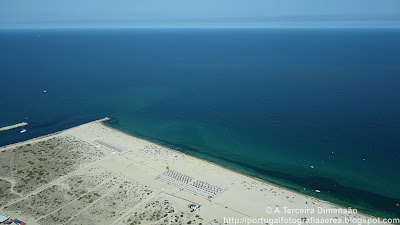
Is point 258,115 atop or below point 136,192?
atop

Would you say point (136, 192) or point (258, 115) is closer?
point (136, 192)

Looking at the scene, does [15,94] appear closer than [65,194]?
No

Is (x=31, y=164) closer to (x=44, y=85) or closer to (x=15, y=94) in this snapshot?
(x=15, y=94)

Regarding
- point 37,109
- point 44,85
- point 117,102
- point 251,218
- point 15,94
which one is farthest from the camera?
point 44,85

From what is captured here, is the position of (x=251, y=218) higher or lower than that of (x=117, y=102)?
lower

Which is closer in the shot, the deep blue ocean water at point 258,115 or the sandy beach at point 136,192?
the sandy beach at point 136,192

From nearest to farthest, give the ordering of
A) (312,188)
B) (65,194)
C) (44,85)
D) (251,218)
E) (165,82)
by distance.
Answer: (251,218)
(65,194)
(312,188)
(44,85)
(165,82)

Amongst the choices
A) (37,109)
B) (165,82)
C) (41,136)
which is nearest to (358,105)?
(165,82)

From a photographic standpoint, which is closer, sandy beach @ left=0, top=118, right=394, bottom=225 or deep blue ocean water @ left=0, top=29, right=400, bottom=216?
sandy beach @ left=0, top=118, right=394, bottom=225
